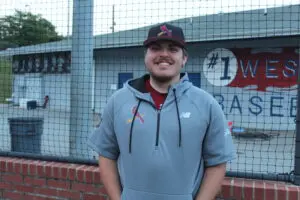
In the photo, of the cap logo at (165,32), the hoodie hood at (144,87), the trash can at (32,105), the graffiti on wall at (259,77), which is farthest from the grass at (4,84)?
the graffiti on wall at (259,77)

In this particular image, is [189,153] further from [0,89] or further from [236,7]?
[0,89]

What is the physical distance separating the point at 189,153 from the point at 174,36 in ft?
2.17

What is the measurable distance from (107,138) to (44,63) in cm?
1513

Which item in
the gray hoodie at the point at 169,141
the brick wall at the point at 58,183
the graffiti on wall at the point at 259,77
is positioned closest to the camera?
the gray hoodie at the point at 169,141

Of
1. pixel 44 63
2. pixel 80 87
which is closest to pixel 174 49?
pixel 80 87

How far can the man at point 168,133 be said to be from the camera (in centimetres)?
214

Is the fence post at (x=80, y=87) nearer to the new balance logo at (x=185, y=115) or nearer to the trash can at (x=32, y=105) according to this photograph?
the new balance logo at (x=185, y=115)

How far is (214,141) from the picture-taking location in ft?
7.29

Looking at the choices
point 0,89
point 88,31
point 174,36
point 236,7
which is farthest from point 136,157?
point 0,89

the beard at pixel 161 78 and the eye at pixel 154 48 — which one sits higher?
the eye at pixel 154 48

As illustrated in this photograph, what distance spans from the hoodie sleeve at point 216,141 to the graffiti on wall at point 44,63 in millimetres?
13048

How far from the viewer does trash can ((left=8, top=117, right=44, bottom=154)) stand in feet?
20.2

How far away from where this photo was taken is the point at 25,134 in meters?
6.29

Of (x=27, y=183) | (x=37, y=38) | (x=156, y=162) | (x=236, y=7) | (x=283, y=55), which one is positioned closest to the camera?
(x=156, y=162)
